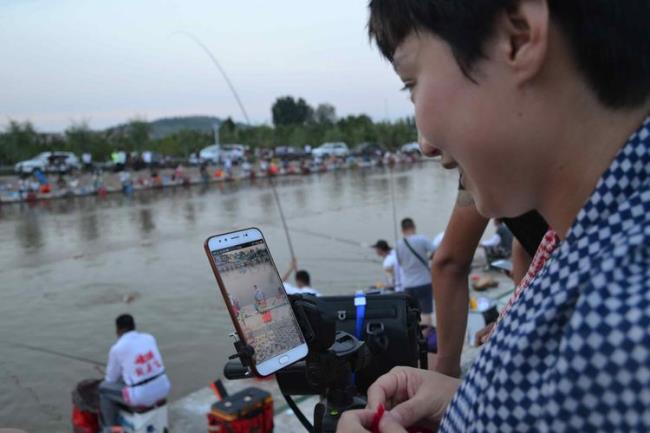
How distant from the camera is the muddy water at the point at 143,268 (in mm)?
8750

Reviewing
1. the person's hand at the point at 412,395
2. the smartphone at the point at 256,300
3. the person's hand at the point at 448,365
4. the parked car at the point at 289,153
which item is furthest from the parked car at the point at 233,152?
the person's hand at the point at 412,395

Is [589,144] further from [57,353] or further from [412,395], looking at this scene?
[57,353]

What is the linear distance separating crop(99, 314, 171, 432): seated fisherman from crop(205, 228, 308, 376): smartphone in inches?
208

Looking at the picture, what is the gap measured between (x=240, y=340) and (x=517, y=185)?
25.8 inches

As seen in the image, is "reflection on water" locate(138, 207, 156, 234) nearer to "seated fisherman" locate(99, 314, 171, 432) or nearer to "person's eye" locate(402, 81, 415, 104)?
"seated fisherman" locate(99, 314, 171, 432)

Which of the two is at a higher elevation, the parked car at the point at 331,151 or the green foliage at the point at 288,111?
the green foliage at the point at 288,111

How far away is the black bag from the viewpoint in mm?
1619

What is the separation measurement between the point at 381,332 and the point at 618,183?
99 centimetres

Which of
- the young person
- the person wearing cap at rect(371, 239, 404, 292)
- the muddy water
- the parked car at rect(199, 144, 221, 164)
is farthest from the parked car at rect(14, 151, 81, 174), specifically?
the young person

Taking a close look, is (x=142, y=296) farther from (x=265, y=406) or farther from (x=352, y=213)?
(x=352, y=213)

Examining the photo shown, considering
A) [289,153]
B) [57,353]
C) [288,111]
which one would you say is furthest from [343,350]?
[288,111]

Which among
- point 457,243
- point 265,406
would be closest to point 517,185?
point 457,243

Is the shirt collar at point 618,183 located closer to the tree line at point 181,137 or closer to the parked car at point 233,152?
the tree line at point 181,137

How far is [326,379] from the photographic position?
1.38 m
